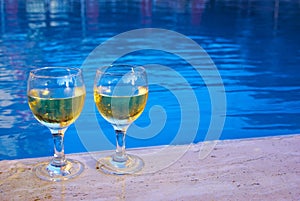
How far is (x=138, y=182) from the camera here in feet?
2.41

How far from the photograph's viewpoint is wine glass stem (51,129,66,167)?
764 millimetres

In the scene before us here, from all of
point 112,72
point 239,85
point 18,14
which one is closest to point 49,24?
point 18,14

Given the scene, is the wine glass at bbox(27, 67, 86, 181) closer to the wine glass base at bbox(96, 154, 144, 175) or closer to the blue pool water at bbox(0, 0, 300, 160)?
the wine glass base at bbox(96, 154, 144, 175)

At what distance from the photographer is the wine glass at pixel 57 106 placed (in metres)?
0.71

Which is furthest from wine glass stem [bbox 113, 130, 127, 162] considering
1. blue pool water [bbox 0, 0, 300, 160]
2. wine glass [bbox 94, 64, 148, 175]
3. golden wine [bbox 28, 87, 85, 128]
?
blue pool water [bbox 0, 0, 300, 160]

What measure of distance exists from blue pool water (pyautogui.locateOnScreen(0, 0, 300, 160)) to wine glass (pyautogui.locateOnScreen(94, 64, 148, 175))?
1.38 feet

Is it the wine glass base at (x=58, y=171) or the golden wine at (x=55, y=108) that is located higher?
the golden wine at (x=55, y=108)

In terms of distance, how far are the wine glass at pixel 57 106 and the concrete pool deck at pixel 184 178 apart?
0.03 m

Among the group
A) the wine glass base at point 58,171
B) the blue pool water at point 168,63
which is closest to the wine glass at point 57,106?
the wine glass base at point 58,171

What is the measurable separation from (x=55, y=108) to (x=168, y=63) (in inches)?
142

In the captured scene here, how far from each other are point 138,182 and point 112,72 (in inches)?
8.6

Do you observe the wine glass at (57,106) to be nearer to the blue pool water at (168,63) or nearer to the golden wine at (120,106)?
the golden wine at (120,106)

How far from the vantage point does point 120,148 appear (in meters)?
Result: 0.82

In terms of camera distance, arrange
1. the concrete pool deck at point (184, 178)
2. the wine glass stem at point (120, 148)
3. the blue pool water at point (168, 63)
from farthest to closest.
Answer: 1. the blue pool water at point (168, 63)
2. the wine glass stem at point (120, 148)
3. the concrete pool deck at point (184, 178)
